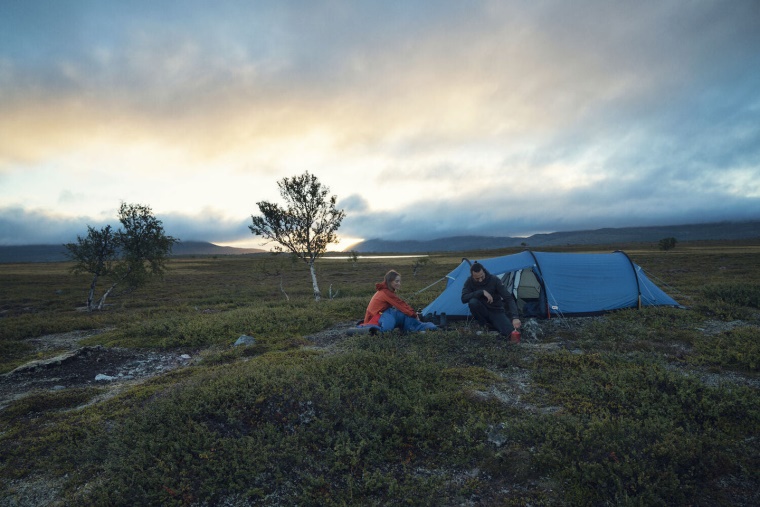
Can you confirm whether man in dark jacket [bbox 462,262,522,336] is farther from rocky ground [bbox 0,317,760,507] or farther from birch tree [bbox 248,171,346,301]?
birch tree [bbox 248,171,346,301]

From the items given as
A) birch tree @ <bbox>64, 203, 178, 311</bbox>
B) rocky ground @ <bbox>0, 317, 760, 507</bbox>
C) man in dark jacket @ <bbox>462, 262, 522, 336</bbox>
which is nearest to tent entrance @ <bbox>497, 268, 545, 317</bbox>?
rocky ground @ <bbox>0, 317, 760, 507</bbox>

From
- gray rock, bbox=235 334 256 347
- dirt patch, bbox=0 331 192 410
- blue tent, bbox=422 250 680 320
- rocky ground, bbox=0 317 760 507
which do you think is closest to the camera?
rocky ground, bbox=0 317 760 507

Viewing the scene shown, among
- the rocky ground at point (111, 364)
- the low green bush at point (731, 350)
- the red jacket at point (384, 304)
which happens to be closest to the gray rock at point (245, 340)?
the rocky ground at point (111, 364)

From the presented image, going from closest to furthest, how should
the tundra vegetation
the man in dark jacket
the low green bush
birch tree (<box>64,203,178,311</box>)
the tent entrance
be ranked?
the tundra vegetation → the low green bush → the man in dark jacket → the tent entrance → birch tree (<box>64,203,178,311</box>)

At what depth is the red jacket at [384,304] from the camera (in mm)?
11272

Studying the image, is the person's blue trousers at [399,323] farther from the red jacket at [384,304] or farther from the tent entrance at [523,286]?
the tent entrance at [523,286]

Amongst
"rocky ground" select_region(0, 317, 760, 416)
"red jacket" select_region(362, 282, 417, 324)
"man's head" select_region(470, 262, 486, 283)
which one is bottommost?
"rocky ground" select_region(0, 317, 760, 416)

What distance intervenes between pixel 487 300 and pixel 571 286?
15.7ft

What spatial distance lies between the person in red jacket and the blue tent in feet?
7.50

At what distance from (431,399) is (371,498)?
241 cm

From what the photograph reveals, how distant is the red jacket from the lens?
37.0 feet

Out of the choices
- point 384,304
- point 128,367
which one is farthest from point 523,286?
point 128,367

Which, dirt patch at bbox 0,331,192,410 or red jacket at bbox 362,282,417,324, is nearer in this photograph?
dirt patch at bbox 0,331,192,410

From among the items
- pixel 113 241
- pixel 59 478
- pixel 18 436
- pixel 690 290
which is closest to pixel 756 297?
pixel 690 290
